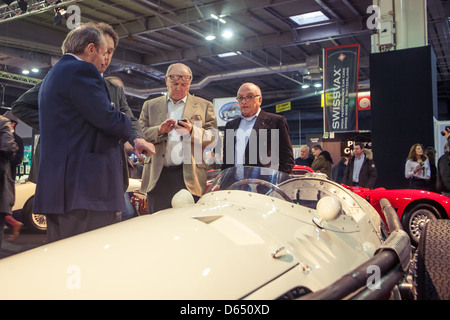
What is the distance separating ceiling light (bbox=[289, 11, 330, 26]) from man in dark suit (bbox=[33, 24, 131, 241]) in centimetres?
1009

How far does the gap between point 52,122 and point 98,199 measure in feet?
1.43

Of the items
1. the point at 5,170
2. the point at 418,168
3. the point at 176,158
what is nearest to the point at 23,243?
the point at 5,170

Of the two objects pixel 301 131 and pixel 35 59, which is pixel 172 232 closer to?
pixel 35 59

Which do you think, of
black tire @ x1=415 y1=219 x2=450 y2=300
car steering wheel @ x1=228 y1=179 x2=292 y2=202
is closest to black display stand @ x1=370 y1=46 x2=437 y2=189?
black tire @ x1=415 y1=219 x2=450 y2=300

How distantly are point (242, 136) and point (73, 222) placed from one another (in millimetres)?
1873

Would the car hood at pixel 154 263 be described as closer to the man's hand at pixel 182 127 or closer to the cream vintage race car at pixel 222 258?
the cream vintage race car at pixel 222 258

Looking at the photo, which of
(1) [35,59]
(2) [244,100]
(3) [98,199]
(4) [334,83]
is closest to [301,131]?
(4) [334,83]

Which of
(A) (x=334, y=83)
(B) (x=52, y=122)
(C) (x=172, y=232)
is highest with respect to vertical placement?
(A) (x=334, y=83)

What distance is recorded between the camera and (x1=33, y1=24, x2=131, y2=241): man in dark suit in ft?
6.34

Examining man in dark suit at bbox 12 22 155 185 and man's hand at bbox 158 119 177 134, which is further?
man's hand at bbox 158 119 177 134

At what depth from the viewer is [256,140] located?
3482 mm

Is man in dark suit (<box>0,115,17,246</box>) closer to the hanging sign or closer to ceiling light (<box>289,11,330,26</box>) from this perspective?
the hanging sign

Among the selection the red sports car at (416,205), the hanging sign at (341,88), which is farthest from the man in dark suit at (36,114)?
the hanging sign at (341,88)

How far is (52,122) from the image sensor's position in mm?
1965
